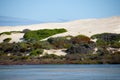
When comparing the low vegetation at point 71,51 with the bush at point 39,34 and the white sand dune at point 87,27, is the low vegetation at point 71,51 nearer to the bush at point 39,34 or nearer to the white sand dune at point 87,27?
the bush at point 39,34

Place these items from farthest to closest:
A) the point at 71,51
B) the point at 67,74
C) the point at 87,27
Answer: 1. the point at 87,27
2. the point at 71,51
3. the point at 67,74

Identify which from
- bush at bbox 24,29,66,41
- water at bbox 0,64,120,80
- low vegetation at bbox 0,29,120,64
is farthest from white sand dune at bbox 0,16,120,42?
water at bbox 0,64,120,80

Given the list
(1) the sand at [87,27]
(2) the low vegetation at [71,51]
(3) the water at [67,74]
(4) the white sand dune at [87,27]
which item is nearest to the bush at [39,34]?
(1) the sand at [87,27]

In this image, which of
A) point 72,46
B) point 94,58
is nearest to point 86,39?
point 72,46

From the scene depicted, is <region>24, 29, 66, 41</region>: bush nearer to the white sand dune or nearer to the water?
the white sand dune

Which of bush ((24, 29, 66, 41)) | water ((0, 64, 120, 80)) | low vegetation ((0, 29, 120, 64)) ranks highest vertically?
bush ((24, 29, 66, 41))

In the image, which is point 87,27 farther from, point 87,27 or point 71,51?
point 71,51

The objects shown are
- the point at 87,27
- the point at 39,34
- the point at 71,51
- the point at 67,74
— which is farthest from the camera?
the point at 87,27

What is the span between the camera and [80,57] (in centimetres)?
Answer: 6838

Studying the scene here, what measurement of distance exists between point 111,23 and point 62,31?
1034 cm

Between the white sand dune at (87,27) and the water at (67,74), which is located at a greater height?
the white sand dune at (87,27)

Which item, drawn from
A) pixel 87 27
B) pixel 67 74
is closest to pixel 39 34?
pixel 87 27

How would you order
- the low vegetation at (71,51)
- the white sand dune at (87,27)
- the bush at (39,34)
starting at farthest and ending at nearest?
1. the white sand dune at (87,27)
2. the bush at (39,34)
3. the low vegetation at (71,51)

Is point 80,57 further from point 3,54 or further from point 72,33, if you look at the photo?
point 72,33
